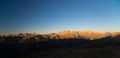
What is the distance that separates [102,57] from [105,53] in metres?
8.29

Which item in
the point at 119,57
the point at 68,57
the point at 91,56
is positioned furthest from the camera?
the point at 68,57

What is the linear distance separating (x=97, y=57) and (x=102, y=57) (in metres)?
2.24

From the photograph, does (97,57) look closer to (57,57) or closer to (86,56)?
(86,56)

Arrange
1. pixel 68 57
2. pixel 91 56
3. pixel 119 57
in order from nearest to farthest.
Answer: pixel 119 57 < pixel 91 56 < pixel 68 57

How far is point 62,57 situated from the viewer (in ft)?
322

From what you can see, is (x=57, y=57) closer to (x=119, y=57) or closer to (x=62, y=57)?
(x=62, y=57)

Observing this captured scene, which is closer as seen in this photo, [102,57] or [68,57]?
[102,57]

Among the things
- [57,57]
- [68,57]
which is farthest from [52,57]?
[68,57]

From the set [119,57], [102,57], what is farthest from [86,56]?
[119,57]

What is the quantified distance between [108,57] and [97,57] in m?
4.46

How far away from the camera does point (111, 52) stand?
93375 mm

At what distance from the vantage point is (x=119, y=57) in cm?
8200

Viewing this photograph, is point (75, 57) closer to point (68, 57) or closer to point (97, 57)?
point (68, 57)

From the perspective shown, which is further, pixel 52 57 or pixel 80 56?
pixel 52 57
